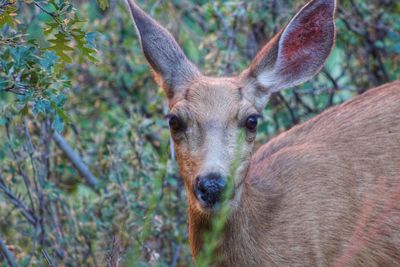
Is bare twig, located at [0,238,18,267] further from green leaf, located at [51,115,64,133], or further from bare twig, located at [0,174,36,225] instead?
green leaf, located at [51,115,64,133]

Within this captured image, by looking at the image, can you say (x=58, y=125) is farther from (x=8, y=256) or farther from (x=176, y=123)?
(x=8, y=256)

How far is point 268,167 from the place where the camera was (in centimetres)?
668

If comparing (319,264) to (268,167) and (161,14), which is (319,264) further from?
(161,14)

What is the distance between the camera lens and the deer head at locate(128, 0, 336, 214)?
589 centimetres

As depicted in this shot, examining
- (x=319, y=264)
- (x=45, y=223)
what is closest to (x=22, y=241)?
(x=45, y=223)

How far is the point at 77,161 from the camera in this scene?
8.23m

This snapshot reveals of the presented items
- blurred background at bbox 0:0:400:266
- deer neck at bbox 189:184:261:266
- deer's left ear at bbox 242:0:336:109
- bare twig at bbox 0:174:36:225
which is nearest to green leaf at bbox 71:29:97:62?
blurred background at bbox 0:0:400:266

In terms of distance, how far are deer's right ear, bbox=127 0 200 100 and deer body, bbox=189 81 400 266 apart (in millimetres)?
771

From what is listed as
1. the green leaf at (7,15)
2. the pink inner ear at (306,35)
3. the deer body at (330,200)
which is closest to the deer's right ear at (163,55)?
the pink inner ear at (306,35)

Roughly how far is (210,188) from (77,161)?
9.19ft

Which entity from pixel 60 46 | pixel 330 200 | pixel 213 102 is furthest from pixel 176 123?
pixel 330 200

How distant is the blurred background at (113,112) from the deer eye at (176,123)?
0.28m

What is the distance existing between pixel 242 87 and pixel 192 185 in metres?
0.88

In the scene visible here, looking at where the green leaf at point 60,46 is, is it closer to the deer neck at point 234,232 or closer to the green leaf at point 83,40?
the green leaf at point 83,40
